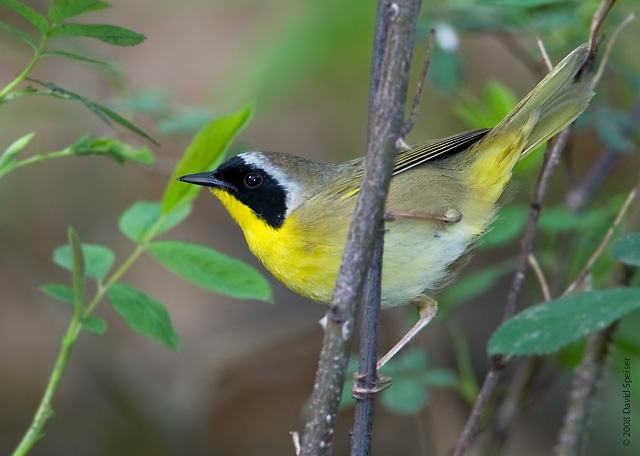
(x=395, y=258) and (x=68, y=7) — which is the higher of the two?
(x=395, y=258)

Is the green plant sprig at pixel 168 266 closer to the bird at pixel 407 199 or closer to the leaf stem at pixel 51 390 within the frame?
the leaf stem at pixel 51 390

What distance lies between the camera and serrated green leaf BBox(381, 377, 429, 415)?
8.54ft

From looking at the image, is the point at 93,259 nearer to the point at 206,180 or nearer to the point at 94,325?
the point at 94,325

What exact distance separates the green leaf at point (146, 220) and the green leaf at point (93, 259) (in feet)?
0.28

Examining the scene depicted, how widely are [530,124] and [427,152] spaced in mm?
360

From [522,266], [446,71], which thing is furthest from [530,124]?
[446,71]

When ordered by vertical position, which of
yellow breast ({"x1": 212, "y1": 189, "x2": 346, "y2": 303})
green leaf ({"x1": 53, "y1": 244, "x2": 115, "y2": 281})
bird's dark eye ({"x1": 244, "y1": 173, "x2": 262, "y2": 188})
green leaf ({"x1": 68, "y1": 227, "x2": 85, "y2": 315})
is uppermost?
bird's dark eye ({"x1": 244, "y1": 173, "x2": 262, "y2": 188})

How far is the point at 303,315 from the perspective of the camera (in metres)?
5.50

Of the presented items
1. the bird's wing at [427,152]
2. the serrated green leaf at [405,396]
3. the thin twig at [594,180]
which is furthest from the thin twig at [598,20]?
the serrated green leaf at [405,396]

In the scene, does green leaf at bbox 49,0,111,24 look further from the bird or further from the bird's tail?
the bird's tail

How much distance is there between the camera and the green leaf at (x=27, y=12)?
1.43 metres

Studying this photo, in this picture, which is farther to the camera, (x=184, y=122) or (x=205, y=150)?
(x=184, y=122)

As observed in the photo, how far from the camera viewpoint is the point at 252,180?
2.75 m

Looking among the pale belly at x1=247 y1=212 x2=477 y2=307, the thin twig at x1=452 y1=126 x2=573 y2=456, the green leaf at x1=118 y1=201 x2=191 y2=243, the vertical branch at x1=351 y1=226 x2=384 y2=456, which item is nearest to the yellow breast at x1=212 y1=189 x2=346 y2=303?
the pale belly at x1=247 y1=212 x2=477 y2=307
